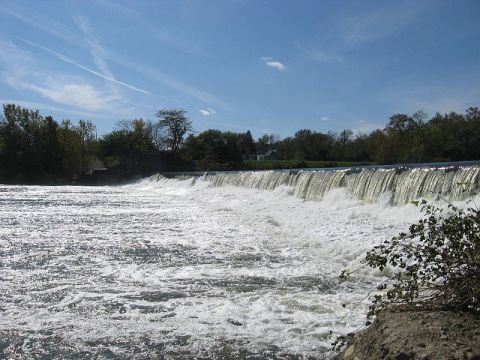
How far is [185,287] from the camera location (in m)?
6.34

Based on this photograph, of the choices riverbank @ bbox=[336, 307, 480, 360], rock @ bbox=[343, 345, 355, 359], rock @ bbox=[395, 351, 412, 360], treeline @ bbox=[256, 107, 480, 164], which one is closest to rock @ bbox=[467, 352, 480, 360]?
riverbank @ bbox=[336, 307, 480, 360]

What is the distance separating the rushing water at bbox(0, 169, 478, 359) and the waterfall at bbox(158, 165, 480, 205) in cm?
118

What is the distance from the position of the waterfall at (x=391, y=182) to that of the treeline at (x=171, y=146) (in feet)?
129

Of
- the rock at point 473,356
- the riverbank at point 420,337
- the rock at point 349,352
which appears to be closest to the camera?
the rock at point 473,356

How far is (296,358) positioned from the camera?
13.0 ft

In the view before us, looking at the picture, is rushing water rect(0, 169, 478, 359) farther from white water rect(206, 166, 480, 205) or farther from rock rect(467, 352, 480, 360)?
rock rect(467, 352, 480, 360)

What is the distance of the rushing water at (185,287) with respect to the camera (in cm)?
434

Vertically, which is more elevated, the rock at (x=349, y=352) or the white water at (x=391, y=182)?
the white water at (x=391, y=182)

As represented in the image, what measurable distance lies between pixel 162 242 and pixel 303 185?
1085 centimetres

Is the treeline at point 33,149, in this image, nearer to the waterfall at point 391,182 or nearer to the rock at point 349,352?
the waterfall at point 391,182

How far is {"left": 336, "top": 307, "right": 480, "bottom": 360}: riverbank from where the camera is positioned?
249cm

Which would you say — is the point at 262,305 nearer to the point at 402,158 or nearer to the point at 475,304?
the point at 475,304

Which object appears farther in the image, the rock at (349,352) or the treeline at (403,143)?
the treeline at (403,143)

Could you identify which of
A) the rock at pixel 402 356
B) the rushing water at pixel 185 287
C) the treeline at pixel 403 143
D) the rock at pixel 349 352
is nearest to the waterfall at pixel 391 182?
the rushing water at pixel 185 287
